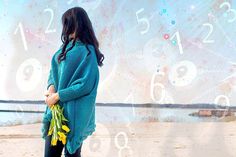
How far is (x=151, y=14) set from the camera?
3160 mm

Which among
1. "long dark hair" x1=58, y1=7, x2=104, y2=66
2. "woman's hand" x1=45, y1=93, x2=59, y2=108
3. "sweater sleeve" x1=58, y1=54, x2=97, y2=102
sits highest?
"long dark hair" x1=58, y1=7, x2=104, y2=66

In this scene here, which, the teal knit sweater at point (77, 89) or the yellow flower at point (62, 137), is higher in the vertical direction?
the teal knit sweater at point (77, 89)

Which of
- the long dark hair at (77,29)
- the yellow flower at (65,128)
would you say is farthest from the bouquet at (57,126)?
the long dark hair at (77,29)

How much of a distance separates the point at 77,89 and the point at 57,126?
0.18 m

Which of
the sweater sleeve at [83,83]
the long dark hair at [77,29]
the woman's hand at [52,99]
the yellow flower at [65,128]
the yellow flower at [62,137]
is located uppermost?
the long dark hair at [77,29]

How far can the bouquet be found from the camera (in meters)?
1.92

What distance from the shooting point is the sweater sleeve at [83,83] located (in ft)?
Result: 6.33

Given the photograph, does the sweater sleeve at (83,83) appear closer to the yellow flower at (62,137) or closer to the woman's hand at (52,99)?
the woman's hand at (52,99)

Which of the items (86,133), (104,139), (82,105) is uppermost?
(82,105)

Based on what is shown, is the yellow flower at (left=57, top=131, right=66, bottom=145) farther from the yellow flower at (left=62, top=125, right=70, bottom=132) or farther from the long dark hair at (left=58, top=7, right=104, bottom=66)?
the long dark hair at (left=58, top=7, right=104, bottom=66)

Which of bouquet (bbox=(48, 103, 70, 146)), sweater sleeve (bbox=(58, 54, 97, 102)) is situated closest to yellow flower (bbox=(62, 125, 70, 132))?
bouquet (bbox=(48, 103, 70, 146))

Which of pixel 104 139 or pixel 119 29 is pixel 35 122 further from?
pixel 119 29

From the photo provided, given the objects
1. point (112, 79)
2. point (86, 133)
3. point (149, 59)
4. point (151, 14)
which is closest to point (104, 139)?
point (112, 79)

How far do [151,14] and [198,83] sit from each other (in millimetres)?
574
